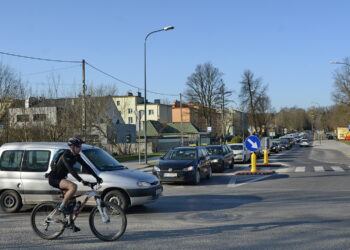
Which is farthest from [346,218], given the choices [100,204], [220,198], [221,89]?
[221,89]

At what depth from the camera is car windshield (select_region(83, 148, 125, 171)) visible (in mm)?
10000

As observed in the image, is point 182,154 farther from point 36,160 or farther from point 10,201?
point 10,201

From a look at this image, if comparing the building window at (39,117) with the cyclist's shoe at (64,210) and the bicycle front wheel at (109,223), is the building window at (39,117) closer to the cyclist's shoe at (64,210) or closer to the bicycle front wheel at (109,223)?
the cyclist's shoe at (64,210)

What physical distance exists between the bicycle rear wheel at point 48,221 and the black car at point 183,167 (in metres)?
8.93

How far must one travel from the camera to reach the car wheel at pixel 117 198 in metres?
9.57

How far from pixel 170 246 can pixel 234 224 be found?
6.83ft

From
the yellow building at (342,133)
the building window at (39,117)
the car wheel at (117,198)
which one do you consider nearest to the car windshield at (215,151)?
the building window at (39,117)

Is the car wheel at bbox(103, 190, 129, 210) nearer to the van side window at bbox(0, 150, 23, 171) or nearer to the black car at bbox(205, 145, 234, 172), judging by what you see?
the van side window at bbox(0, 150, 23, 171)

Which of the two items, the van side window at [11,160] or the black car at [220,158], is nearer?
the van side window at [11,160]

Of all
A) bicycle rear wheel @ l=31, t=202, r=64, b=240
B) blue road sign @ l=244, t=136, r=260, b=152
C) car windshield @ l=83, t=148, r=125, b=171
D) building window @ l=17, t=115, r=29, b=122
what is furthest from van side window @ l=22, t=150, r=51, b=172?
building window @ l=17, t=115, r=29, b=122

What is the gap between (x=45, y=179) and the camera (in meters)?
9.71

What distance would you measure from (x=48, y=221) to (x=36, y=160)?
3.05m

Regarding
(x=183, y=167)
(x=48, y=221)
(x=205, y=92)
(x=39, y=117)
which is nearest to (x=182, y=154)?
(x=183, y=167)

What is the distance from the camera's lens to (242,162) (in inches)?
1161
